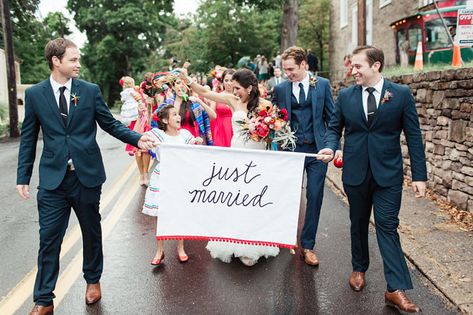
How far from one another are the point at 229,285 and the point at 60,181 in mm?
1868

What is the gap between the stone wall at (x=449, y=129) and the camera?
6957mm

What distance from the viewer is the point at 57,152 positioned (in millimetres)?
4090

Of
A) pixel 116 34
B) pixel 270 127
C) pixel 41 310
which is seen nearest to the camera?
pixel 41 310

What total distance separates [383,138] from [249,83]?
1830 mm

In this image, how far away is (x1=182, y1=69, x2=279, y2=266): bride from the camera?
5230 millimetres

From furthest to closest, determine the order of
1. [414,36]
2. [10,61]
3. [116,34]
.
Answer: [116,34], [10,61], [414,36]

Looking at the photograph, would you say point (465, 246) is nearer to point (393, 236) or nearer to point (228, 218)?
point (393, 236)

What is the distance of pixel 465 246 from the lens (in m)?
5.62

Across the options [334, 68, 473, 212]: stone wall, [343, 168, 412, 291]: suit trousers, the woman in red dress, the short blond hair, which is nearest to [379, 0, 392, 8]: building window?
the short blond hair

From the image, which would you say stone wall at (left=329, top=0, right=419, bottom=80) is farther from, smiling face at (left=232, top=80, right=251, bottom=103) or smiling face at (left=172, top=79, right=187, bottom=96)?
smiling face at (left=232, top=80, right=251, bottom=103)

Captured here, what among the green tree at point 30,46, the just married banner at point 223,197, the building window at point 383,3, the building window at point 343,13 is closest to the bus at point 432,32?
the building window at point 383,3

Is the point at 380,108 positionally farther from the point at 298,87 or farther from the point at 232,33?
the point at 232,33

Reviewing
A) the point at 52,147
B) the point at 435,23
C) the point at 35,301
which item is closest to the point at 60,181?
the point at 52,147

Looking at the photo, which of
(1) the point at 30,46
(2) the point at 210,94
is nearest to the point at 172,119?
(2) the point at 210,94
